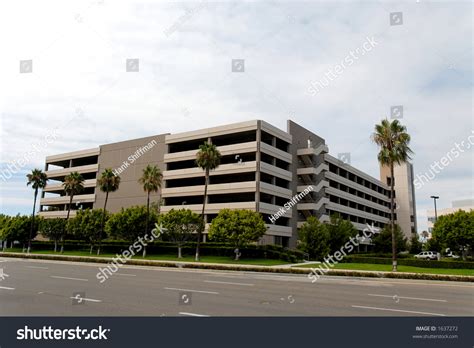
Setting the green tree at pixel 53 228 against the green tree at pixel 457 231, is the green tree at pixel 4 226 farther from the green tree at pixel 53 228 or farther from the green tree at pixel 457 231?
the green tree at pixel 457 231

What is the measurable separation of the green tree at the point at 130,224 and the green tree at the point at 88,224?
4832 mm

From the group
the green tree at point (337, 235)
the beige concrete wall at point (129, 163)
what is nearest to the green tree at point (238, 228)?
the green tree at point (337, 235)

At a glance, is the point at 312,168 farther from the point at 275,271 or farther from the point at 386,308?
the point at 386,308

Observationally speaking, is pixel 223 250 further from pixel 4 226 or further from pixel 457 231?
pixel 4 226

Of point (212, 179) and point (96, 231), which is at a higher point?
point (212, 179)

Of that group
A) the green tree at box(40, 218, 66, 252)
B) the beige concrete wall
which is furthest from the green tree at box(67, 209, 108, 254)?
the beige concrete wall

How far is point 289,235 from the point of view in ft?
175

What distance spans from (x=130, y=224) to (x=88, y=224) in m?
10.1

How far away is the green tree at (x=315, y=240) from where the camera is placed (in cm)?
4344

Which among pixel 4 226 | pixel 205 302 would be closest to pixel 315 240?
pixel 205 302

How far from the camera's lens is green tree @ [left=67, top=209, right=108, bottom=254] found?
2184 inches

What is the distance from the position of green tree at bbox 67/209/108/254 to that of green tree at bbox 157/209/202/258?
49.6ft
